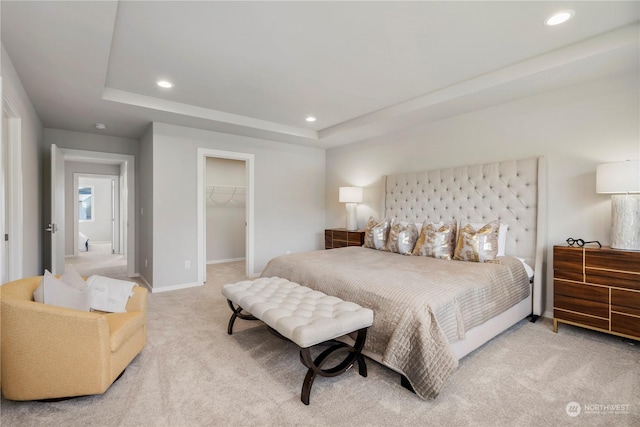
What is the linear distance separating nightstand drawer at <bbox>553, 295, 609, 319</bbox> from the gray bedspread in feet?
0.88

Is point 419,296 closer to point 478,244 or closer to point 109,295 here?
point 478,244

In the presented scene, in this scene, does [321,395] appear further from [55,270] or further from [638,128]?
[55,270]

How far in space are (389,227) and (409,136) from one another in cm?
139

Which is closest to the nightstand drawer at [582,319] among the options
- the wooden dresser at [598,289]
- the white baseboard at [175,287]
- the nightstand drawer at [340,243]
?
the wooden dresser at [598,289]

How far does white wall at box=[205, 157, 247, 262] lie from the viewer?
6359 mm

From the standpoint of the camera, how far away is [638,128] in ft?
8.52

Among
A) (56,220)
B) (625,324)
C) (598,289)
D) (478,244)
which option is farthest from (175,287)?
(625,324)

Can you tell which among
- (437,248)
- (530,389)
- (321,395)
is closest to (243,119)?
(437,248)

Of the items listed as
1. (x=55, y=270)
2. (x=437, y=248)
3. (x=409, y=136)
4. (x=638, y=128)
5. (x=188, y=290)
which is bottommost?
(x=188, y=290)

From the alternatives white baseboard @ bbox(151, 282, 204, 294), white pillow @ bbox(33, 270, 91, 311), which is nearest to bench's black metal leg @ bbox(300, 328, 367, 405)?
white pillow @ bbox(33, 270, 91, 311)

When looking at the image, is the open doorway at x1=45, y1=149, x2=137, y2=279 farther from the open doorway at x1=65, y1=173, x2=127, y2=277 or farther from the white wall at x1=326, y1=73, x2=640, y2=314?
the white wall at x1=326, y1=73, x2=640, y2=314

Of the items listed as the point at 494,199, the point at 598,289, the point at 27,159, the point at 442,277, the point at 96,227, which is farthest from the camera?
the point at 96,227

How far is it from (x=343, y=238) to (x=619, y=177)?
3.21 m

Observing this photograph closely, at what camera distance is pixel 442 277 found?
236 cm
